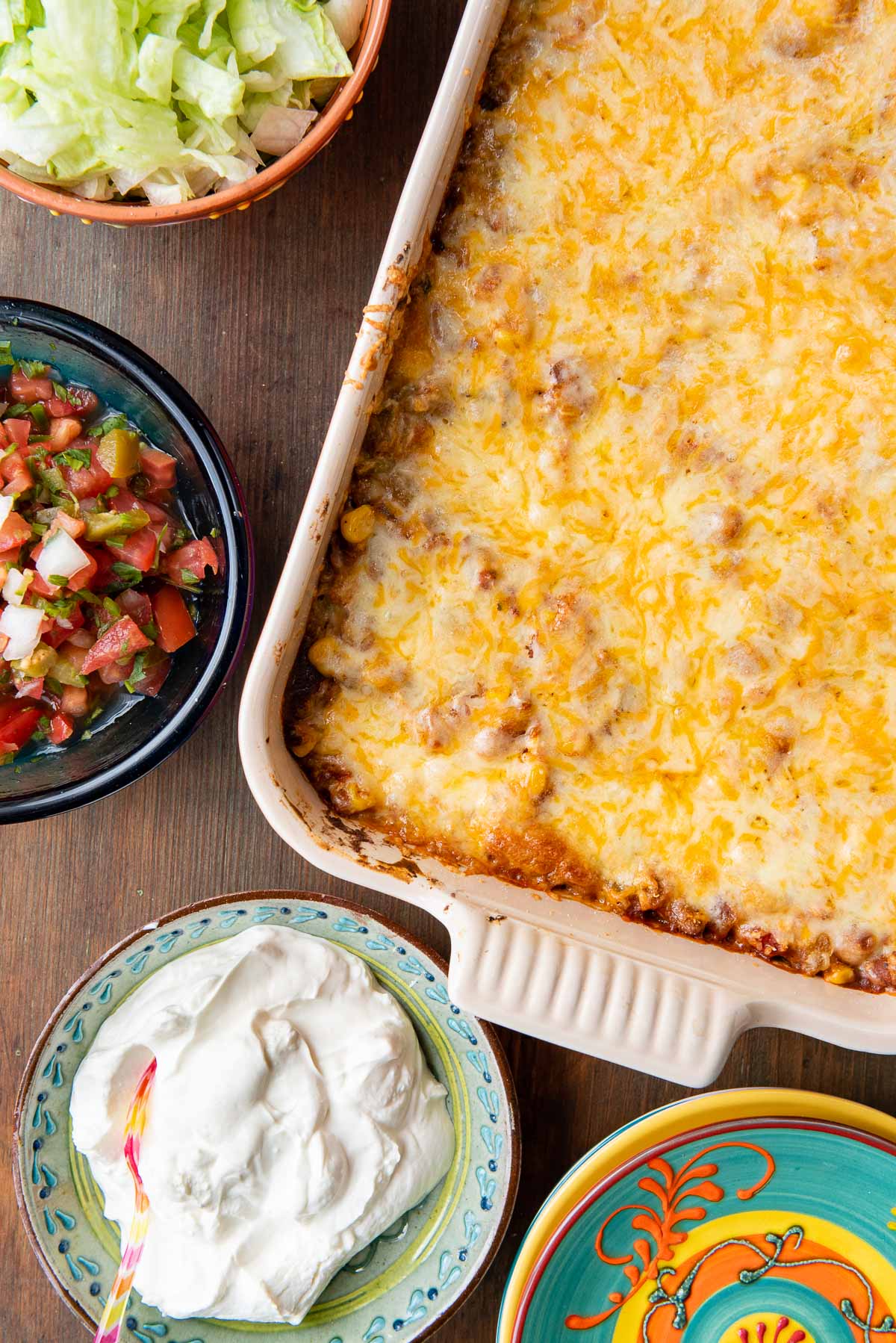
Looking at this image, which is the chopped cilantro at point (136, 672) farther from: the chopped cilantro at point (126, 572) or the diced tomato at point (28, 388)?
the diced tomato at point (28, 388)

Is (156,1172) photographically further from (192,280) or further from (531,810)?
(192,280)

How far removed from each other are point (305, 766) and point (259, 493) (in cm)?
63

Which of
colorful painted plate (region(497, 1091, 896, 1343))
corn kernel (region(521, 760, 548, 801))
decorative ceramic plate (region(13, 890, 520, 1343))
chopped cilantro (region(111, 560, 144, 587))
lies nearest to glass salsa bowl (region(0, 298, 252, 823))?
chopped cilantro (region(111, 560, 144, 587))

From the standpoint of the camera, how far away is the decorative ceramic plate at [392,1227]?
7.09 ft

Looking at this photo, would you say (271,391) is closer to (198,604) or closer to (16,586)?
(198,604)

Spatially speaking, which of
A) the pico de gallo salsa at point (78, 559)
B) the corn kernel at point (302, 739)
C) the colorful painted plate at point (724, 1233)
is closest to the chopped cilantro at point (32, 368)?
the pico de gallo salsa at point (78, 559)

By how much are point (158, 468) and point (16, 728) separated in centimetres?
57

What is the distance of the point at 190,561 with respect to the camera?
2121mm

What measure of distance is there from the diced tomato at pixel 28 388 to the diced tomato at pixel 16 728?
0.59m

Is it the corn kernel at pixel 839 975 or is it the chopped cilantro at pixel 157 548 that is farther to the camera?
the chopped cilantro at pixel 157 548

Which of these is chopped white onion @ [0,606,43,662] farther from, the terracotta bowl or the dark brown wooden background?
the terracotta bowl

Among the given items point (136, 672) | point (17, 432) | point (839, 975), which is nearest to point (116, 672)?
point (136, 672)

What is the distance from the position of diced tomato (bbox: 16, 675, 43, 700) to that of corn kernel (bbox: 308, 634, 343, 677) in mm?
542

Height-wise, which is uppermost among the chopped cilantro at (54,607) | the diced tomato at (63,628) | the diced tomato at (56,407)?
the diced tomato at (56,407)
